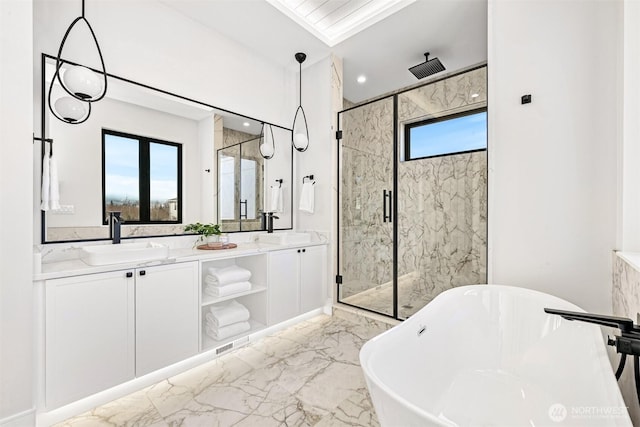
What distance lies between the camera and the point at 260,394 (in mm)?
1735

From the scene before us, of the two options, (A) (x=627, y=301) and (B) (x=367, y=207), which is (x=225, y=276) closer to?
(B) (x=367, y=207)

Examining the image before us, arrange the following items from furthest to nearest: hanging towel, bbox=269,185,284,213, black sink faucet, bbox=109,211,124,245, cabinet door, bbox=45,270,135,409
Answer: hanging towel, bbox=269,185,284,213 → black sink faucet, bbox=109,211,124,245 → cabinet door, bbox=45,270,135,409

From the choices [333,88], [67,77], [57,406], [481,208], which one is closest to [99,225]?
[67,77]

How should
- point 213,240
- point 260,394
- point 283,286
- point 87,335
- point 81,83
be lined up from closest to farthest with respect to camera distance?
point 87,335, point 81,83, point 260,394, point 213,240, point 283,286

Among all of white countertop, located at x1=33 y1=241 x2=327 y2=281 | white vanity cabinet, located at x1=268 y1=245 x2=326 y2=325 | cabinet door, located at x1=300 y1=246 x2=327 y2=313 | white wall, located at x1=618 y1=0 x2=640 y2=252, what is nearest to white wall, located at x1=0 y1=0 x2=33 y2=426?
white countertop, located at x1=33 y1=241 x2=327 y2=281

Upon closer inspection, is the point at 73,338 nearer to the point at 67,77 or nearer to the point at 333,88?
the point at 67,77

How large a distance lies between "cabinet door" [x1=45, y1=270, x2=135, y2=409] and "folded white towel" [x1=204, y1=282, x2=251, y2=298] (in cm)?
64

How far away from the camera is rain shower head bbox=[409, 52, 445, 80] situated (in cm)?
294

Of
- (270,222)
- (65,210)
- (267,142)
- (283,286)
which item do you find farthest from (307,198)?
(65,210)

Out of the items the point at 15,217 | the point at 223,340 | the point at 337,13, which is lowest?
the point at 223,340

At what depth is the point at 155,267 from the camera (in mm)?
1790

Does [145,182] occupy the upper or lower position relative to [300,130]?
lower

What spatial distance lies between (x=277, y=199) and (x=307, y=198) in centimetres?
34

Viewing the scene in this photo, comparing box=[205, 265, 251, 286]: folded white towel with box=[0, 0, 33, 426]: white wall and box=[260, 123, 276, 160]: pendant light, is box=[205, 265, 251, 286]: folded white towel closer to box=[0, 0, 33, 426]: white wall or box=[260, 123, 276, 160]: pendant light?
box=[0, 0, 33, 426]: white wall
